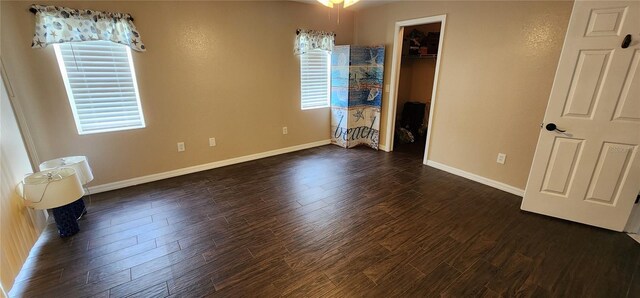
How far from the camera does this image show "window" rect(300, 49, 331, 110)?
4.38 m

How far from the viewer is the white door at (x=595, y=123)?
6.70 ft

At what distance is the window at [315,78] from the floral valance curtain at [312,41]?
0.37 ft

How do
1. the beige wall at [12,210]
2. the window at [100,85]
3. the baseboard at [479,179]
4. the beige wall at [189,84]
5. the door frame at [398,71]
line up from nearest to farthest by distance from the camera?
the beige wall at [12,210] → the beige wall at [189,84] → the window at [100,85] → the baseboard at [479,179] → the door frame at [398,71]

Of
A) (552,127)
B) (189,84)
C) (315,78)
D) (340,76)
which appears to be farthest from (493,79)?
(189,84)

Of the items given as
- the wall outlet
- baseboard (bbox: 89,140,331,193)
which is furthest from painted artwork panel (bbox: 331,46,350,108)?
the wall outlet

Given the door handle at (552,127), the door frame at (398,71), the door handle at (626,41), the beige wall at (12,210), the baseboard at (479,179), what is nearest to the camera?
the beige wall at (12,210)

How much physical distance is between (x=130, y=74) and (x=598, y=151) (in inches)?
186

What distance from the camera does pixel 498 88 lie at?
302 centimetres

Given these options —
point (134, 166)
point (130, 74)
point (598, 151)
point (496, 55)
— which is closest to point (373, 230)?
point (598, 151)

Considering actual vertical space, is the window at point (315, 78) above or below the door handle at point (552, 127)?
above

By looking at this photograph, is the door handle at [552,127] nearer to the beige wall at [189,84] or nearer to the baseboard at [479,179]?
the baseboard at [479,179]

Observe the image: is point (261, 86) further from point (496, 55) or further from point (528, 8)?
point (528, 8)

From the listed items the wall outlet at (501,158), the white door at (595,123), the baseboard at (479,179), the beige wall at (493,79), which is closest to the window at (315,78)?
the beige wall at (493,79)

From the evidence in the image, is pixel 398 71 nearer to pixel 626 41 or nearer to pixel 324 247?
pixel 626 41
